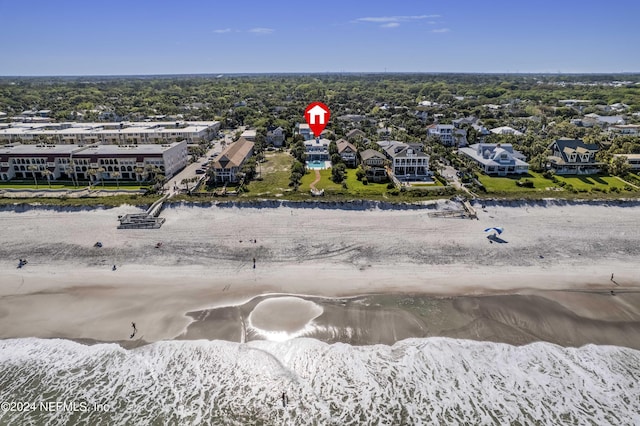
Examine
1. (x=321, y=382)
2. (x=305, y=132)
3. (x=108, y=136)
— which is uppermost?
(x=108, y=136)

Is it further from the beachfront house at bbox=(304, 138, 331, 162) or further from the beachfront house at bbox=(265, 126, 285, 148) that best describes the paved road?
the beachfront house at bbox=(304, 138, 331, 162)

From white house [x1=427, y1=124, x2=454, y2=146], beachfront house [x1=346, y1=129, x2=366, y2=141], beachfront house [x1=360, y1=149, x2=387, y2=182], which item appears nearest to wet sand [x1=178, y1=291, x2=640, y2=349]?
beachfront house [x1=360, y1=149, x2=387, y2=182]

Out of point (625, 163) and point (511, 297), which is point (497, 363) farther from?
point (625, 163)

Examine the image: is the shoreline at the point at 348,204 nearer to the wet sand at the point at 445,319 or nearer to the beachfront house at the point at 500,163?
the beachfront house at the point at 500,163

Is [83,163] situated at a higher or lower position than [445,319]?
higher

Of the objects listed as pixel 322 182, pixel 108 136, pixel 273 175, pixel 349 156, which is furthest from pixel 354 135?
pixel 108 136

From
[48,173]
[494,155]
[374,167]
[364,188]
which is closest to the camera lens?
[364,188]

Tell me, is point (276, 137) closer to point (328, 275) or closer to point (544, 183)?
point (544, 183)
